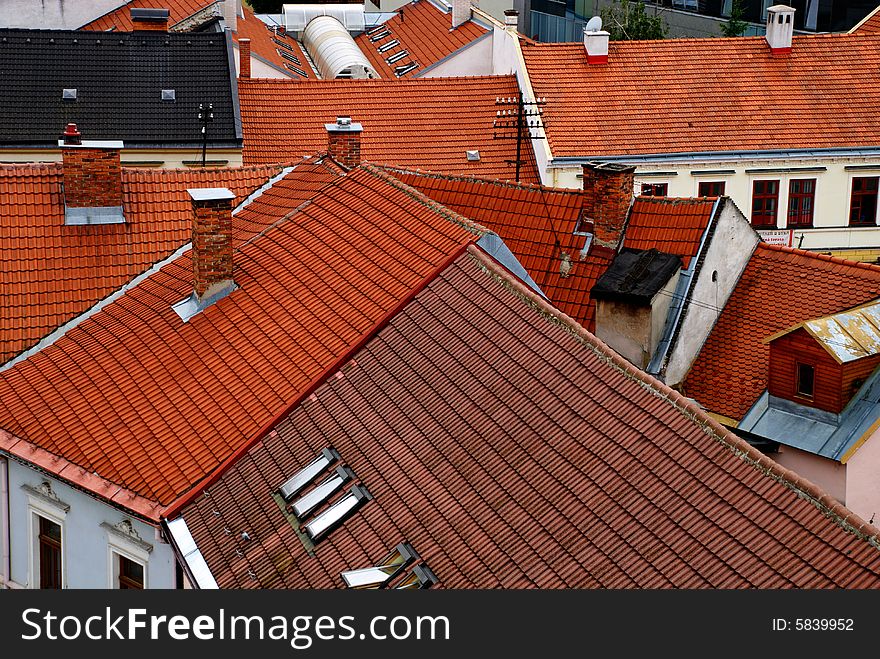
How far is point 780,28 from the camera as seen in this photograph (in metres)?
48.2

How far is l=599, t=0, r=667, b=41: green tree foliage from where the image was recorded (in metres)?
63.7

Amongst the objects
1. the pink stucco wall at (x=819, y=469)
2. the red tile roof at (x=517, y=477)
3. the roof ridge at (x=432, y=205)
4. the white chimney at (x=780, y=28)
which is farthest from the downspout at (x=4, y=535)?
the white chimney at (x=780, y=28)

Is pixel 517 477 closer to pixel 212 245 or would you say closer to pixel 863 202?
pixel 212 245

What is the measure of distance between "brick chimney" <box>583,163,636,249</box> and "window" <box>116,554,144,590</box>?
40.8ft

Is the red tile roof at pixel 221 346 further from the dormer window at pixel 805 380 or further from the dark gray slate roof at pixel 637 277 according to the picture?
the dormer window at pixel 805 380

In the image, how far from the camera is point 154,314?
2792 centimetres

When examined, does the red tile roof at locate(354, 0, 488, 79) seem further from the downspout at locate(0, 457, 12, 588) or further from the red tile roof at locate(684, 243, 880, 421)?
the downspout at locate(0, 457, 12, 588)

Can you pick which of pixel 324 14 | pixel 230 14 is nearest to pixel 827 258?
pixel 230 14

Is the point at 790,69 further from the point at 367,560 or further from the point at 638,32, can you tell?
the point at 367,560

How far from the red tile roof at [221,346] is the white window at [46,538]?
1.05m

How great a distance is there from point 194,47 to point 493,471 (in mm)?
27745

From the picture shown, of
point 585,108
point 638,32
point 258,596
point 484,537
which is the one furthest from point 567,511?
point 638,32

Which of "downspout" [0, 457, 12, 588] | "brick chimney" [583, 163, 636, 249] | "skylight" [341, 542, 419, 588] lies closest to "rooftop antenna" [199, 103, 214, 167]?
"brick chimney" [583, 163, 636, 249]

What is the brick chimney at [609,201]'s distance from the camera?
31.5m
